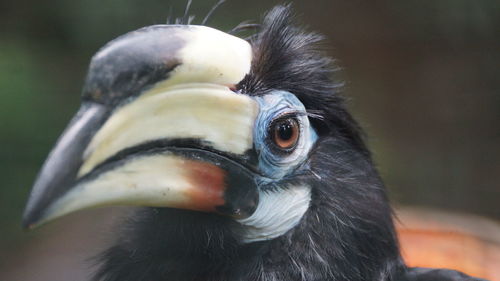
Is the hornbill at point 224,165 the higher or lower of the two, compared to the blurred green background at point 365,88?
higher

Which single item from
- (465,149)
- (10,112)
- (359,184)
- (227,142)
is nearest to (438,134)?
(465,149)

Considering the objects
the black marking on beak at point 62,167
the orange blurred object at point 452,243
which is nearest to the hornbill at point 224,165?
the black marking on beak at point 62,167

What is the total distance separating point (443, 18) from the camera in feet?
10.9

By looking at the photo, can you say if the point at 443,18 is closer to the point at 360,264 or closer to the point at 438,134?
the point at 438,134

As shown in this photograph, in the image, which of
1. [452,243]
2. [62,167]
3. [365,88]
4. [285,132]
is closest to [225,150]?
[285,132]

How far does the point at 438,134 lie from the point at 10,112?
1.98 m

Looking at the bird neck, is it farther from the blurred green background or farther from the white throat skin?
the blurred green background

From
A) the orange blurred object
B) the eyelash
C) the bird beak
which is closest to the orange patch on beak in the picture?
the bird beak

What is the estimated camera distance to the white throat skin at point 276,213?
123 centimetres

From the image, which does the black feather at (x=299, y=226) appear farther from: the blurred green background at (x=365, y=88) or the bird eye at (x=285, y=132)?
the blurred green background at (x=365, y=88)

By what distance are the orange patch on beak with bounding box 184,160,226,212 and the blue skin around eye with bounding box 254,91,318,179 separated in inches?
3.5

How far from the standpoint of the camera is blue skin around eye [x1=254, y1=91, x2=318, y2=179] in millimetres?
1199

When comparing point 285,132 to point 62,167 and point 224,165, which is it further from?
point 62,167

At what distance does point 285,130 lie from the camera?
1.24 m
